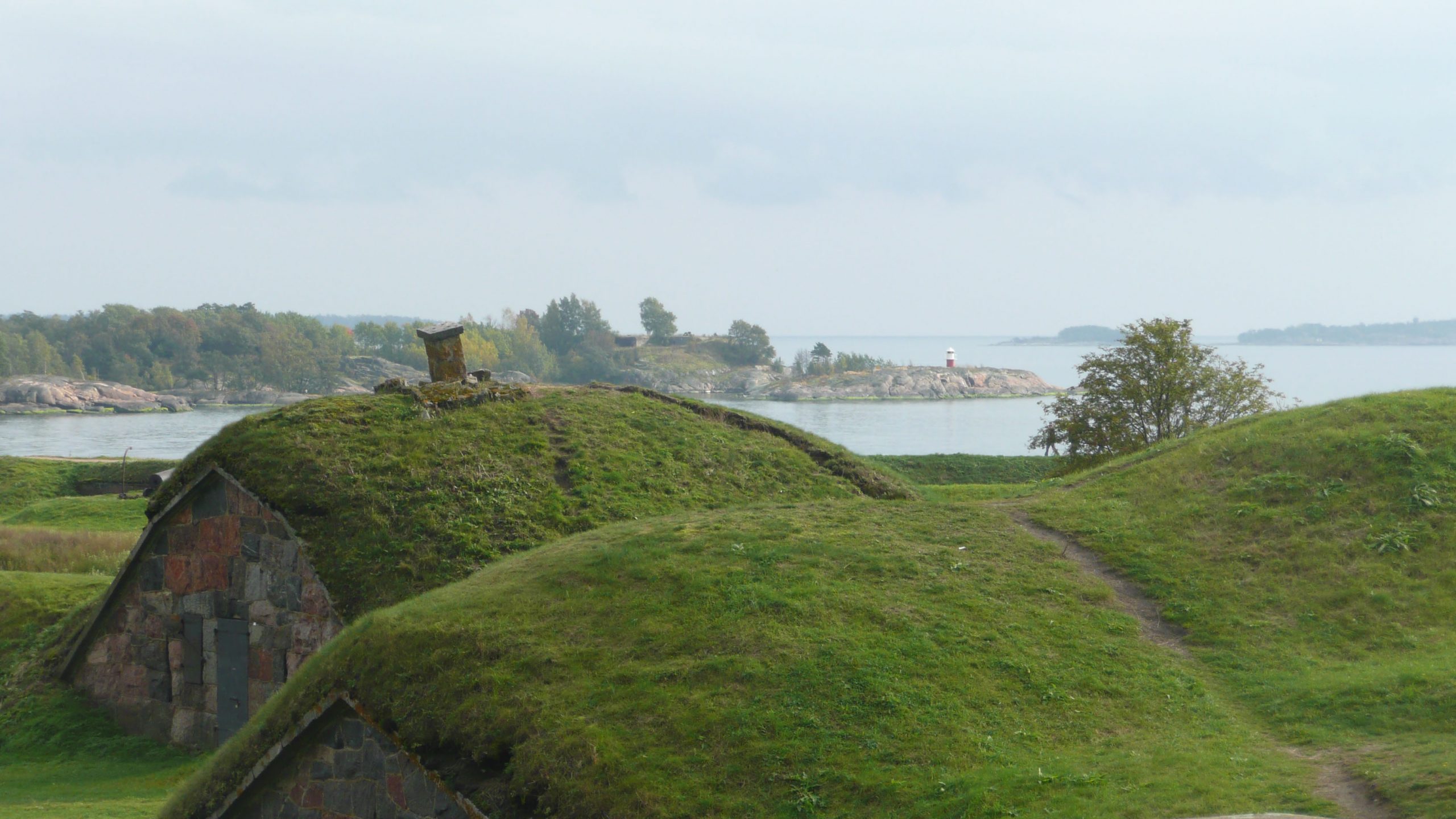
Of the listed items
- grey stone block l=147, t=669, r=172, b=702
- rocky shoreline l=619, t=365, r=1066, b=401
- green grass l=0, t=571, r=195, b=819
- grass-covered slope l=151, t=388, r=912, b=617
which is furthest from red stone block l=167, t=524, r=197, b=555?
rocky shoreline l=619, t=365, r=1066, b=401

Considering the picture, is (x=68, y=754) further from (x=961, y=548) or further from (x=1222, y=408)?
(x=1222, y=408)

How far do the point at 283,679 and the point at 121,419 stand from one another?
100535 millimetres

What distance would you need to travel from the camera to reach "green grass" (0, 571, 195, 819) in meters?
14.2

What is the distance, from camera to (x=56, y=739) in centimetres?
1706

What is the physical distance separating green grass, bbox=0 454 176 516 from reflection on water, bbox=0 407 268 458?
809cm

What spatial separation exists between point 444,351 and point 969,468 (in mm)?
25888

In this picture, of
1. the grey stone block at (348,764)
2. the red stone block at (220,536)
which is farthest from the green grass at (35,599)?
the grey stone block at (348,764)

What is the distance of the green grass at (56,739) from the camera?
1416 centimetres

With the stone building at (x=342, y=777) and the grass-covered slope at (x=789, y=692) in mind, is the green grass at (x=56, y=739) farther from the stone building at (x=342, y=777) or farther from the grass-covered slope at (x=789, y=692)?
the grass-covered slope at (x=789, y=692)

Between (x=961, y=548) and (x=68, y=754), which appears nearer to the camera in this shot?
(x=961, y=548)

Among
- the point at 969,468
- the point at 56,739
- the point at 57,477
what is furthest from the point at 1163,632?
the point at 57,477

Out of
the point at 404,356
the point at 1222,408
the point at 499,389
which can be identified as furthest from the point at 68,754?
the point at 404,356

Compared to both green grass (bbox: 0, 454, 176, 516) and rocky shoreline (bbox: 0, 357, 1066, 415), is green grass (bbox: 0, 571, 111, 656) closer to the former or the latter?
green grass (bbox: 0, 454, 176, 516)

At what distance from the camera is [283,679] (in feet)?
53.7
